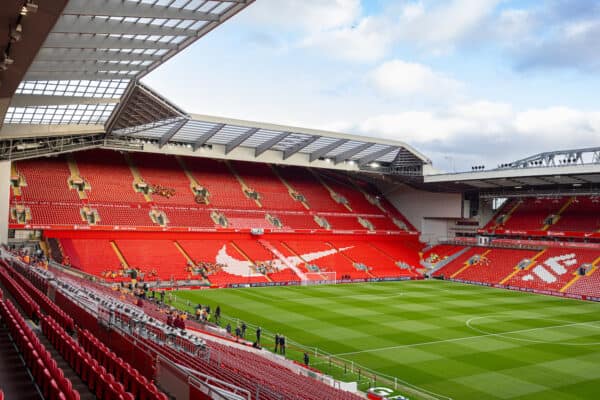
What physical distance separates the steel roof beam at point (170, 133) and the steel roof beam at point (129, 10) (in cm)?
2722

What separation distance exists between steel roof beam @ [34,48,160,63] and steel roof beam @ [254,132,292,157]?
2765cm

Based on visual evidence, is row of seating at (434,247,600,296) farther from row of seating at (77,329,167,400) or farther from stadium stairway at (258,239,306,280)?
row of seating at (77,329,167,400)

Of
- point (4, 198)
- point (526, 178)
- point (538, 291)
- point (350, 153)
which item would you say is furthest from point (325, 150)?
point (4, 198)

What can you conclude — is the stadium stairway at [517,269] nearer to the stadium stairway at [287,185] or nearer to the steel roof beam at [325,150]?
the steel roof beam at [325,150]

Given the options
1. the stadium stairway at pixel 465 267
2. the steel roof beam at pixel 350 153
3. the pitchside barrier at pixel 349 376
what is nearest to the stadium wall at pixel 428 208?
the stadium stairway at pixel 465 267

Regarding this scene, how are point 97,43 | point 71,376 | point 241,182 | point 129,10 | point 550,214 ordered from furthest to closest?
point 241,182 → point 550,214 → point 97,43 → point 129,10 → point 71,376

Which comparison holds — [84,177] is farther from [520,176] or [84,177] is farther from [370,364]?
[520,176]

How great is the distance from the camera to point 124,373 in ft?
33.0

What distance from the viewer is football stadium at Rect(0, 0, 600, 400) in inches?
553

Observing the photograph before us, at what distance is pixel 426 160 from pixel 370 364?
37.6 m

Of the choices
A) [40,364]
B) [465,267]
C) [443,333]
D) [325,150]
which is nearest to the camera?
[40,364]

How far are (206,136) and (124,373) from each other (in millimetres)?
40818

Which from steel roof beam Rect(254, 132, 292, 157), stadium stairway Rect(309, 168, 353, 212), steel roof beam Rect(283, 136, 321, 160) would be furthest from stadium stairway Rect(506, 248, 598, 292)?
steel roof beam Rect(254, 132, 292, 157)

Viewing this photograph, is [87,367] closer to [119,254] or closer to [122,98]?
[122,98]
